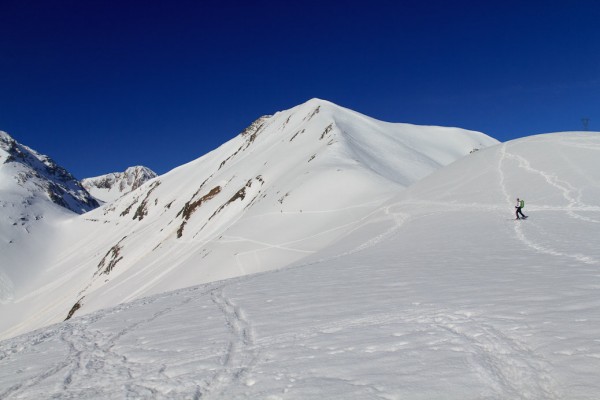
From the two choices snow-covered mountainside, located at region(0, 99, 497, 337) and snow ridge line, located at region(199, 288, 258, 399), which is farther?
snow-covered mountainside, located at region(0, 99, 497, 337)

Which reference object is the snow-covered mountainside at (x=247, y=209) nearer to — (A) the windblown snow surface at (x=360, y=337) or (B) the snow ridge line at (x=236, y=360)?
(A) the windblown snow surface at (x=360, y=337)

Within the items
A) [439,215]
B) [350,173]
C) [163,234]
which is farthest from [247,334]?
[163,234]

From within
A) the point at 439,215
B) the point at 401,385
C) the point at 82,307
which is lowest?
the point at 82,307

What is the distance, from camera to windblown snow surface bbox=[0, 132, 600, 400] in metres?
4.80

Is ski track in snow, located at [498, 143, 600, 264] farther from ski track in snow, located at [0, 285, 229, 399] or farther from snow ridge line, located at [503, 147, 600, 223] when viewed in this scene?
ski track in snow, located at [0, 285, 229, 399]

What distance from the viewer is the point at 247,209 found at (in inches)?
2083

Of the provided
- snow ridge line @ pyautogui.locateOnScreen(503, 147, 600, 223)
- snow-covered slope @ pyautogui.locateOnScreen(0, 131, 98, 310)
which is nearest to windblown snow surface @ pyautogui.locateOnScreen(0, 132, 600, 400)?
snow ridge line @ pyautogui.locateOnScreen(503, 147, 600, 223)

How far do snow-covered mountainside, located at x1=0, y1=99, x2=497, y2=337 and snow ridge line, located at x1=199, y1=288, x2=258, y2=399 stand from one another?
20833 millimetres

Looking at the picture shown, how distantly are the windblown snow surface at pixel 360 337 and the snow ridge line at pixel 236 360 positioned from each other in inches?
1.1

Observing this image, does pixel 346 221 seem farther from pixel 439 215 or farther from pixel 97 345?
pixel 97 345

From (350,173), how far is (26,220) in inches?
5982

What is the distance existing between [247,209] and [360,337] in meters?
47.0

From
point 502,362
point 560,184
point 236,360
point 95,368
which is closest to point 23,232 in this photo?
point 560,184

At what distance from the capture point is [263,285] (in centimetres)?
1331
